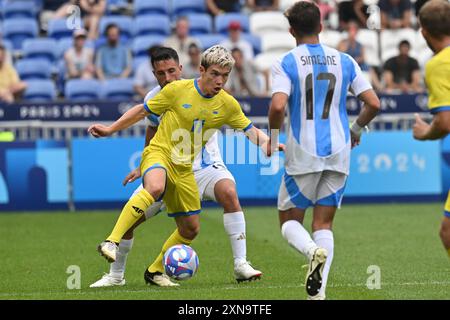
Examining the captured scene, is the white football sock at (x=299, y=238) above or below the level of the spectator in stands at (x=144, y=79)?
below

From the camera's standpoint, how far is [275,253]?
39.4 feet

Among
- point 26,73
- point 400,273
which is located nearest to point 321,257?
point 400,273

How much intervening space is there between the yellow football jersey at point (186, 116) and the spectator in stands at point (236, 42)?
10.7 metres

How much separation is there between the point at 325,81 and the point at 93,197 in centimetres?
1021

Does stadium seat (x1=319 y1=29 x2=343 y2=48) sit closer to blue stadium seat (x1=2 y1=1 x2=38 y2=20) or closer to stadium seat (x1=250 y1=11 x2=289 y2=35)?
stadium seat (x1=250 y1=11 x2=289 y2=35)

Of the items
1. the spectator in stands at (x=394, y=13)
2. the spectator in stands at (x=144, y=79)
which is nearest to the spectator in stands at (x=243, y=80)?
the spectator in stands at (x=144, y=79)

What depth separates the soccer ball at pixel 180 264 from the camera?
9109mm

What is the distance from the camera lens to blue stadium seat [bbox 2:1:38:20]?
23.3m

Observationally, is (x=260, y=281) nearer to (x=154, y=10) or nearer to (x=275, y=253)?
(x=275, y=253)

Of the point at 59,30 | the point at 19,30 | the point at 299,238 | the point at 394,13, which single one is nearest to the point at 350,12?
the point at 394,13

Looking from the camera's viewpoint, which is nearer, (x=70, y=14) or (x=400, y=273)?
(x=400, y=273)

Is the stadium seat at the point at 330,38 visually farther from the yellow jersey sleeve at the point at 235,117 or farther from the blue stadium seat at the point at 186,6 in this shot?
the yellow jersey sleeve at the point at 235,117

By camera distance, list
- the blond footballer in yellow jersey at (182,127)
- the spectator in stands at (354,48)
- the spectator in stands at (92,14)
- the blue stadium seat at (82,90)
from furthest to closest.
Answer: the spectator in stands at (92,14) < the spectator in stands at (354,48) < the blue stadium seat at (82,90) < the blond footballer in yellow jersey at (182,127)

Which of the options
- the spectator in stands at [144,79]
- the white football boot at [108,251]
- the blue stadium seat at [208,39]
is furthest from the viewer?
the blue stadium seat at [208,39]
